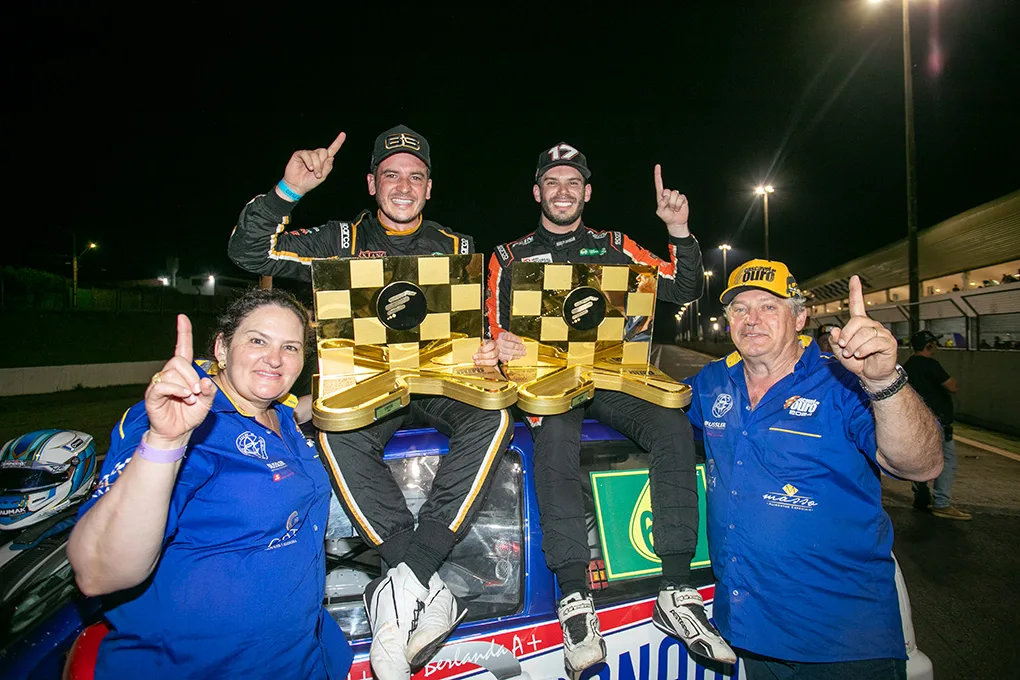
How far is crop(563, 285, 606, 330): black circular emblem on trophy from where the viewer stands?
95.5 inches

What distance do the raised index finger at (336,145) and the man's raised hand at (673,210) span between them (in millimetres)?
1677

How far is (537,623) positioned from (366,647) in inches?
23.4

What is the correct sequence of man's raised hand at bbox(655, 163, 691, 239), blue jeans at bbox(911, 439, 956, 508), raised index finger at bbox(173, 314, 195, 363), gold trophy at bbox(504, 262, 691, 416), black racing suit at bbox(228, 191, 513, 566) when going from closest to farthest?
raised index finger at bbox(173, 314, 195, 363)
black racing suit at bbox(228, 191, 513, 566)
gold trophy at bbox(504, 262, 691, 416)
man's raised hand at bbox(655, 163, 691, 239)
blue jeans at bbox(911, 439, 956, 508)

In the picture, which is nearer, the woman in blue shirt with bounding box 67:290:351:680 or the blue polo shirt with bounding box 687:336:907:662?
the woman in blue shirt with bounding box 67:290:351:680

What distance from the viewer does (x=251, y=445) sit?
5.60ft

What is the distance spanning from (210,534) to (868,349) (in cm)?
218

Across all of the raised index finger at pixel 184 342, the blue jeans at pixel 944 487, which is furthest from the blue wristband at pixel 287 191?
the blue jeans at pixel 944 487

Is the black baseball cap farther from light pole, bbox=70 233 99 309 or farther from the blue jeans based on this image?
light pole, bbox=70 233 99 309

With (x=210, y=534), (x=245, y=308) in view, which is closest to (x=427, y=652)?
(x=210, y=534)

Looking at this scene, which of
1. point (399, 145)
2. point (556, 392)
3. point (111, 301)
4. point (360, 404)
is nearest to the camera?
point (360, 404)

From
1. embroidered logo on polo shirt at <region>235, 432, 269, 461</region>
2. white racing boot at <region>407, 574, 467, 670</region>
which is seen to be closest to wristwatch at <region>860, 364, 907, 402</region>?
white racing boot at <region>407, 574, 467, 670</region>

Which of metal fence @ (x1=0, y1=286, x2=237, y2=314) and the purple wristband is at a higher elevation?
metal fence @ (x1=0, y1=286, x2=237, y2=314)

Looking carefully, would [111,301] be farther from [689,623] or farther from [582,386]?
[689,623]

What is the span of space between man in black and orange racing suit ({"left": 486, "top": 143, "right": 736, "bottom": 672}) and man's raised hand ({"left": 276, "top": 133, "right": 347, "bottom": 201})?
1.04 meters
